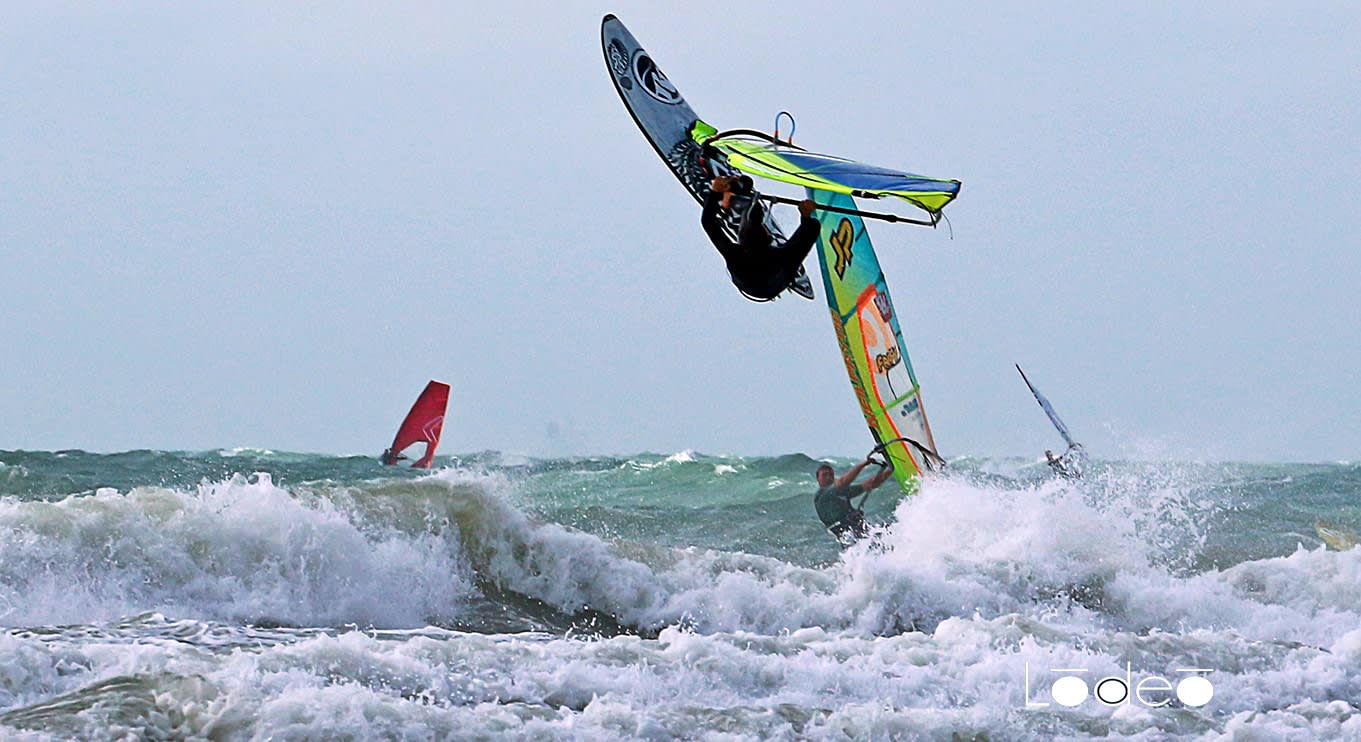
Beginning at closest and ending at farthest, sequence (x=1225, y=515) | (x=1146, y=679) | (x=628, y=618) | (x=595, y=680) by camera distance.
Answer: (x=595, y=680)
(x=1146, y=679)
(x=628, y=618)
(x=1225, y=515)

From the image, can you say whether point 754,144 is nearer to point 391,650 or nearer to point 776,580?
point 776,580

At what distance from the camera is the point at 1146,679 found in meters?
5.89

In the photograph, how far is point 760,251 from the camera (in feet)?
21.3

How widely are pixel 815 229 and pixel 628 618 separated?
2.57 meters

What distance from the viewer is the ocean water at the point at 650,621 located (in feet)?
15.2

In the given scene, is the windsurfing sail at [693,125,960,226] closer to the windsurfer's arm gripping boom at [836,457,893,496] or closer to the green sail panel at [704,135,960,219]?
the green sail panel at [704,135,960,219]

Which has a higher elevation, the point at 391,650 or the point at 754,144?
the point at 754,144

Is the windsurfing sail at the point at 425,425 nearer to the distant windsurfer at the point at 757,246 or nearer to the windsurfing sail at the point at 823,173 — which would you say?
the windsurfing sail at the point at 823,173

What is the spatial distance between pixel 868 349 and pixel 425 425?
8.41 metres

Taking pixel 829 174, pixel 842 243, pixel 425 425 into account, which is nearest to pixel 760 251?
pixel 829 174

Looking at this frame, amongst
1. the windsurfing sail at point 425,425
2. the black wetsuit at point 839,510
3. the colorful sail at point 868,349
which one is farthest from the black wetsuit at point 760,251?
the windsurfing sail at point 425,425

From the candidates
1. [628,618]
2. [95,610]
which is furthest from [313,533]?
[628,618]

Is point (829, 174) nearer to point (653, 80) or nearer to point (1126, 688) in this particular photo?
point (653, 80)

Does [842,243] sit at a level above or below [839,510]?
above
